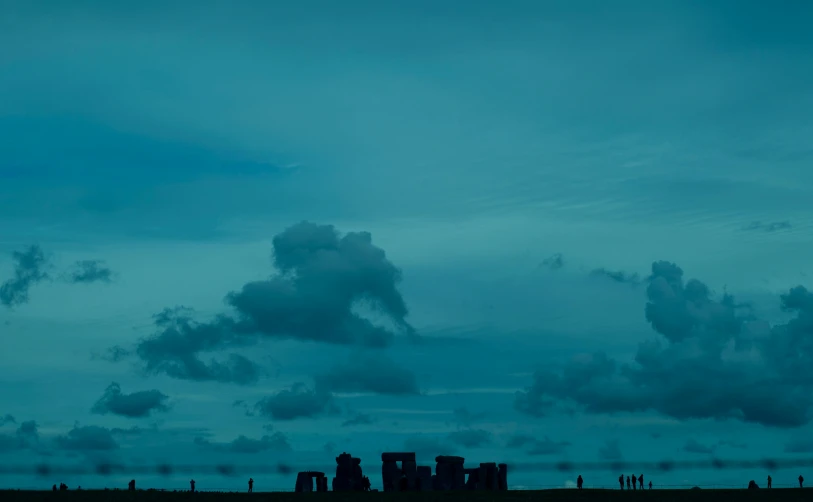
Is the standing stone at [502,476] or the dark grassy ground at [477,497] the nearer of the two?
the dark grassy ground at [477,497]

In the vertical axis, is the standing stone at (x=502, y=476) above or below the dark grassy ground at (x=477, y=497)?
above

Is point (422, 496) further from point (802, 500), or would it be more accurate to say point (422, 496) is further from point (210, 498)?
point (802, 500)

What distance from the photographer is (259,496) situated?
8100 centimetres

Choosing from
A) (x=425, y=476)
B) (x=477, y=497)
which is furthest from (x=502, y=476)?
(x=477, y=497)

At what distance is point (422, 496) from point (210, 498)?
15091 millimetres

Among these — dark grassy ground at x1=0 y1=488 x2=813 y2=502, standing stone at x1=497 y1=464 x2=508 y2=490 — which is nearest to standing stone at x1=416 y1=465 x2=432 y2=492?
standing stone at x1=497 y1=464 x2=508 y2=490

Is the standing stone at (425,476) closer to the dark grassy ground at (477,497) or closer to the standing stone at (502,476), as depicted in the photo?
the standing stone at (502,476)

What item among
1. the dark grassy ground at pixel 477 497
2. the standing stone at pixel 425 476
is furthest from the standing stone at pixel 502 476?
the dark grassy ground at pixel 477 497

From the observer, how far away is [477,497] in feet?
248

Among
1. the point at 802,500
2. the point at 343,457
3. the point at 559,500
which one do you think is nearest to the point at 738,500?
the point at 802,500

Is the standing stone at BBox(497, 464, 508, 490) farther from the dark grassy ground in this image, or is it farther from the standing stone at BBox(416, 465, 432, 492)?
the dark grassy ground

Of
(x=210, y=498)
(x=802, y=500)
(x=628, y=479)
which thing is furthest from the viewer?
(x=628, y=479)

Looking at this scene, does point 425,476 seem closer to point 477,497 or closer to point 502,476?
point 502,476

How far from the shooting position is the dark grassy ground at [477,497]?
72.6 meters
